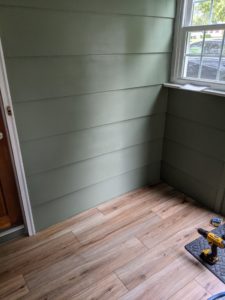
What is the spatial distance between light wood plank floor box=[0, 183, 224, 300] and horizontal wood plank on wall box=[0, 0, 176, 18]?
166cm

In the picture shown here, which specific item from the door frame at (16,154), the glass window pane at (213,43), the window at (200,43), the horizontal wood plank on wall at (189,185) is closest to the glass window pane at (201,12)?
the window at (200,43)

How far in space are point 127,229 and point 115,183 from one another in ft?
1.61

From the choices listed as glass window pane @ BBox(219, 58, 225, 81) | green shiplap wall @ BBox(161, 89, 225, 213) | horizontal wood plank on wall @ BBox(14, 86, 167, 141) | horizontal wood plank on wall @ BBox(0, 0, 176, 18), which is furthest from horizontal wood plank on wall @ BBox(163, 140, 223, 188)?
horizontal wood plank on wall @ BBox(0, 0, 176, 18)

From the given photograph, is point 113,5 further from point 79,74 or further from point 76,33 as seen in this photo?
point 79,74

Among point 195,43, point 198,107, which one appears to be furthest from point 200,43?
point 198,107

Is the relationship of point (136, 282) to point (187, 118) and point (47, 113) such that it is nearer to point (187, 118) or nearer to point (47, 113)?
point (47, 113)

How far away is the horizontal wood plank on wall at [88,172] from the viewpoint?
6.20ft

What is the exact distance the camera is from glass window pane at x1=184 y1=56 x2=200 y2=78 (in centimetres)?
213

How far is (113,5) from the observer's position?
174 centimetres

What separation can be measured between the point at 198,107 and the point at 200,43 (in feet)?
1.80

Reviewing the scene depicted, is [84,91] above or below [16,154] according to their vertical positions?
above

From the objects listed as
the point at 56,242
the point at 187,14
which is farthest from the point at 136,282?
the point at 187,14

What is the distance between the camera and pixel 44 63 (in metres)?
1.59

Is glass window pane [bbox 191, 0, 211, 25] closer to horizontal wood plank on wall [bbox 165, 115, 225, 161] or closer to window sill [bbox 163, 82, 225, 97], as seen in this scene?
window sill [bbox 163, 82, 225, 97]
